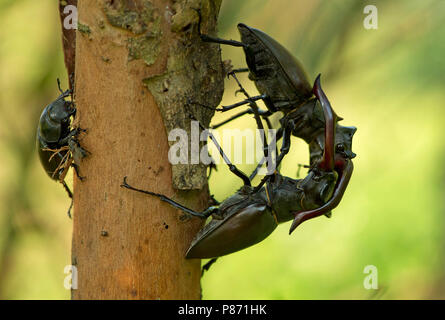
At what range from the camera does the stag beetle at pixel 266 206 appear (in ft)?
4.70

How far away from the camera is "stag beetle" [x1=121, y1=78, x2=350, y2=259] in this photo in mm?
1432

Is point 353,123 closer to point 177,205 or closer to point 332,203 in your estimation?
point 332,203

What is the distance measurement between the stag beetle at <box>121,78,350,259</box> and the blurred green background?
52 centimetres

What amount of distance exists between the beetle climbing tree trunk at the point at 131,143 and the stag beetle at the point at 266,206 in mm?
54

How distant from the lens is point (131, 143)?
1320 mm

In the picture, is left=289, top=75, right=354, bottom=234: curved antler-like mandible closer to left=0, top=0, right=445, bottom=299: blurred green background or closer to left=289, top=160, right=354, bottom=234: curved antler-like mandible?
left=289, top=160, right=354, bottom=234: curved antler-like mandible

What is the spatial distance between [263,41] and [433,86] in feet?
3.17

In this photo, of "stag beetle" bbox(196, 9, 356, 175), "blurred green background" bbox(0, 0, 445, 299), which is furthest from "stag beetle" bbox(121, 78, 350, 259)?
"blurred green background" bbox(0, 0, 445, 299)

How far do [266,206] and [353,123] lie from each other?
1.01 metres

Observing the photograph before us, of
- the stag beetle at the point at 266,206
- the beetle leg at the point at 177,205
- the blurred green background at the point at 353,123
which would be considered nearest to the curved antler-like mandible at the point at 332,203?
the stag beetle at the point at 266,206

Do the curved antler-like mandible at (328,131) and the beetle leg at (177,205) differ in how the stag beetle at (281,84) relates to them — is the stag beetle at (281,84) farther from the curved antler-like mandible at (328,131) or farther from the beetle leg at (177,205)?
the beetle leg at (177,205)

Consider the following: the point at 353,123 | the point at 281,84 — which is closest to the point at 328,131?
the point at 281,84

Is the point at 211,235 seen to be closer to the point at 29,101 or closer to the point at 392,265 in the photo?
the point at 392,265
